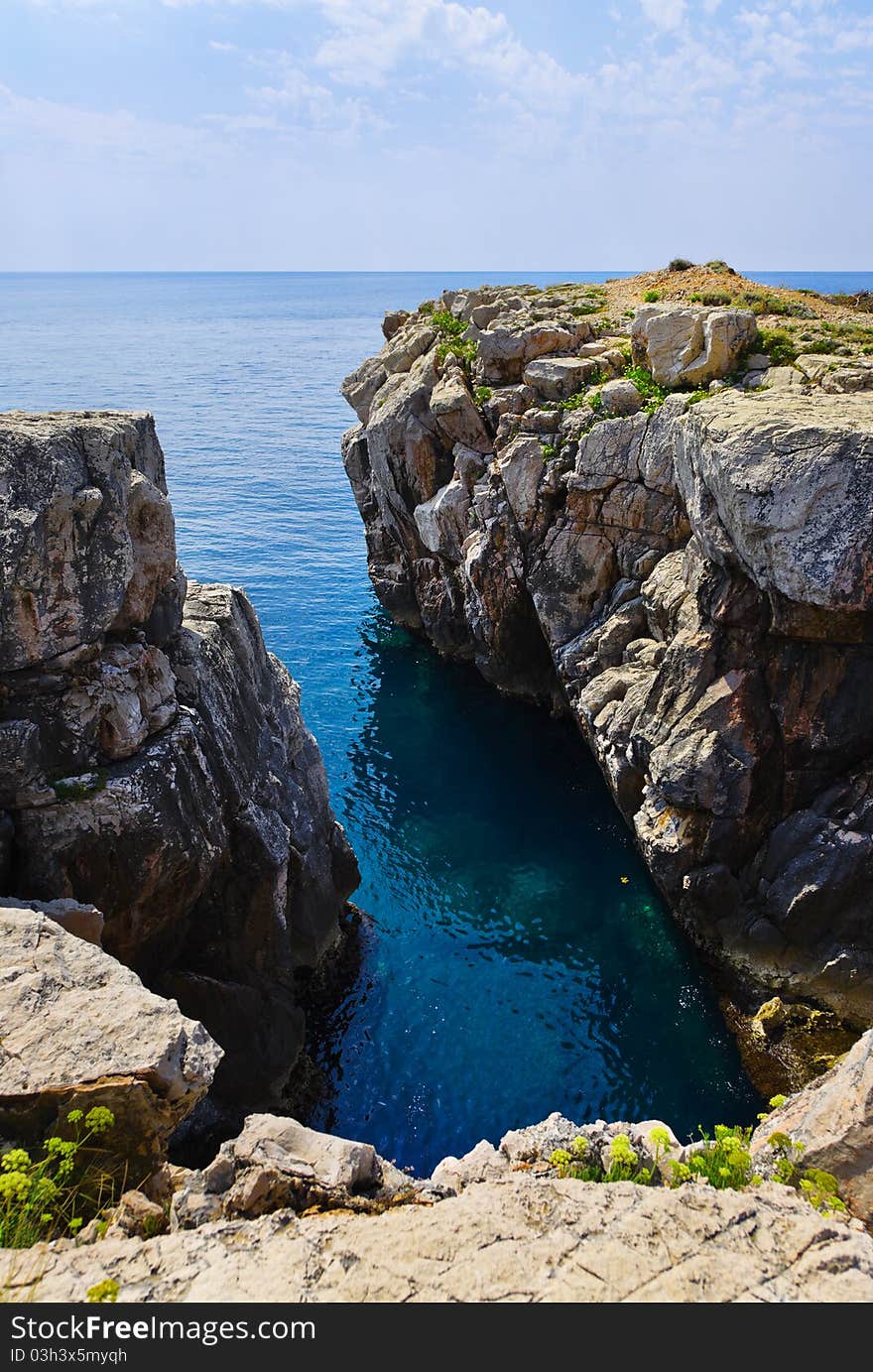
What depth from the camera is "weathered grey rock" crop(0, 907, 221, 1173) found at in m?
12.1

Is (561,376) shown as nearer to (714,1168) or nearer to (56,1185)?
(714,1168)

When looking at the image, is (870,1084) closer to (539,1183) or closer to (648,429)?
(539,1183)

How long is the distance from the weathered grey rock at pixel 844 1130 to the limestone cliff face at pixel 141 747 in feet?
43.1

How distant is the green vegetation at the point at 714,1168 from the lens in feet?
38.4

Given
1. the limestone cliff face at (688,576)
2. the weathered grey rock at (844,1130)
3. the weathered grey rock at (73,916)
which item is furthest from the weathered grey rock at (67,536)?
the weathered grey rock at (844,1130)

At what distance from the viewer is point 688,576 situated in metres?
30.1

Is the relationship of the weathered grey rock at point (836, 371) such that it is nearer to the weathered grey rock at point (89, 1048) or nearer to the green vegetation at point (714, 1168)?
the green vegetation at point (714, 1168)

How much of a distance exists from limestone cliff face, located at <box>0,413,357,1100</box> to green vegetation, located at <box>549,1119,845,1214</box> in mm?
10884

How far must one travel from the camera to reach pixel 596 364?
3941 centimetres

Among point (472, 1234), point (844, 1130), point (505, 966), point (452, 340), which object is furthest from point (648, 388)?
point (472, 1234)

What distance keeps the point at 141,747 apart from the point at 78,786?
175cm

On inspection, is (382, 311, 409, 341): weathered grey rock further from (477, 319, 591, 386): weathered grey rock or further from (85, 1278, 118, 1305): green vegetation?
(85, 1278, 118, 1305): green vegetation

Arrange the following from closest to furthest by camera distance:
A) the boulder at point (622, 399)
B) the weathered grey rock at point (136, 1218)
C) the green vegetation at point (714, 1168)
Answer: the weathered grey rock at point (136, 1218) < the green vegetation at point (714, 1168) < the boulder at point (622, 399)

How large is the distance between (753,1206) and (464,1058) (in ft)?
47.5
